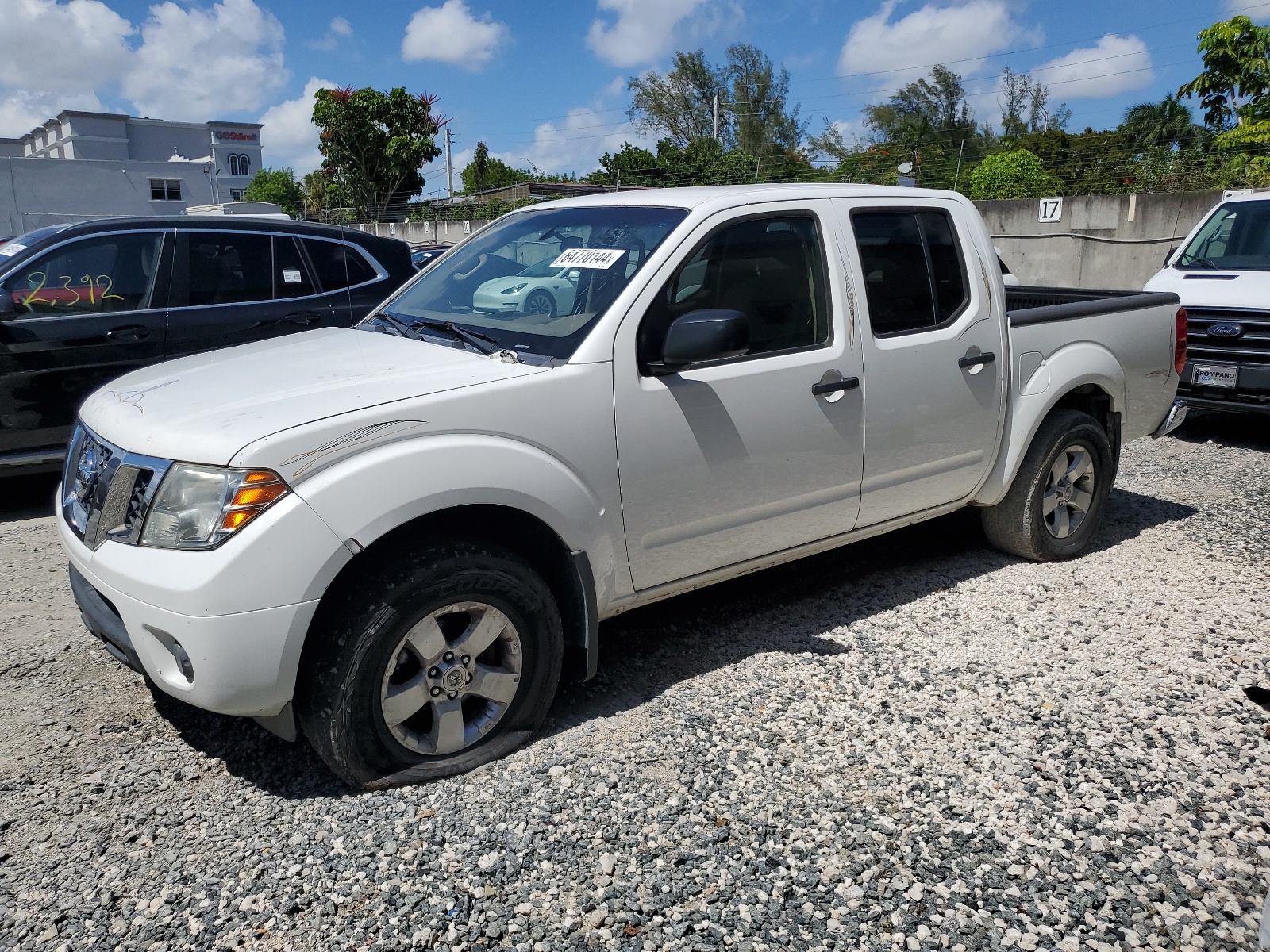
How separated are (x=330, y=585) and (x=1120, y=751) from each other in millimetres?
2709

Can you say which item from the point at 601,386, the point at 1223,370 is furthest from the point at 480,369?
the point at 1223,370

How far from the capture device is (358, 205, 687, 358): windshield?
361 cm

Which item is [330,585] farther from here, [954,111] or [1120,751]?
[954,111]

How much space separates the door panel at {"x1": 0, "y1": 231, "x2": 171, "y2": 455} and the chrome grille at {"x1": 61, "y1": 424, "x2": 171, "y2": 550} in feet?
10.7

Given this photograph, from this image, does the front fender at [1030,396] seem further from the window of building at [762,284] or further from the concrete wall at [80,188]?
the concrete wall at [80,188]

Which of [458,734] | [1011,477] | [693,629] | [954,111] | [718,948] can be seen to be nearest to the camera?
[718,948]

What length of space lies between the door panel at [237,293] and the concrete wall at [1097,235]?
11871 mm

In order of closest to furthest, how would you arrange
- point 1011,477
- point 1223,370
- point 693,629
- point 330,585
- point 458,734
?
point 330,585, point 458,734, point 693,629, point 1011,477, point 1223,370

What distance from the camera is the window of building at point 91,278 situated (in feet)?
20.6

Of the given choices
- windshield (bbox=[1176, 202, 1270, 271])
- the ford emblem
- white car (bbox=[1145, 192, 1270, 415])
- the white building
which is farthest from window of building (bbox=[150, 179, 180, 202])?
the ford emblem

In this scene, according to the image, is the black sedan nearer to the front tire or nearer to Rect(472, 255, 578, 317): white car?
Rect(472, 255, 578, 317): white car

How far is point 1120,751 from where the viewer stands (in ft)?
11.5

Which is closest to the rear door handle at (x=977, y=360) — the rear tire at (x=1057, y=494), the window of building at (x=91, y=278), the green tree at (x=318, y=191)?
the rear tire at (x=1057, y=494)

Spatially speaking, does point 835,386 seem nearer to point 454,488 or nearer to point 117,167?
point 454,488
